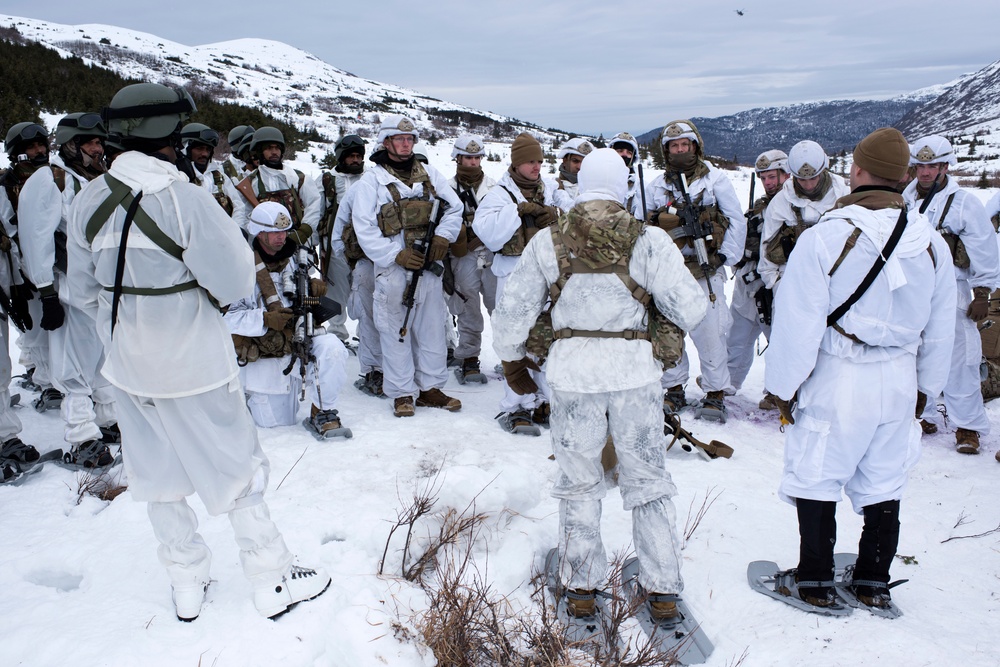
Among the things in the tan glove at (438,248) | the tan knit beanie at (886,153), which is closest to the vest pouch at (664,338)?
the tan knit beanie at (886,153)

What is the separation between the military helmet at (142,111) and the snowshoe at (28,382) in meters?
4.56

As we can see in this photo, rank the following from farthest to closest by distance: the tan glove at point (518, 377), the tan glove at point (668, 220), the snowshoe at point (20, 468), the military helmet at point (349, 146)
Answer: the military helmet at point (349, 146), the tan glove at point (668, 220), the snowshoe at point (20, 468), the tan glove at point (518, 377)

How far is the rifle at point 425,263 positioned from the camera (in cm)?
524

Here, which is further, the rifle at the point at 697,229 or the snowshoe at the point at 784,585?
the rifle at the point at 697,229

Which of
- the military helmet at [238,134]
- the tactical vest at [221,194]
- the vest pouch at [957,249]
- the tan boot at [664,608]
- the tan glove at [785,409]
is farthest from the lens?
the military helmet at [238,134]

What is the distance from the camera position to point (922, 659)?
2584mm

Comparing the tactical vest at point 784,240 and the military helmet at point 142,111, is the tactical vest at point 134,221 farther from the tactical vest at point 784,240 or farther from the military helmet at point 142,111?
the tactical vest at point 784,240

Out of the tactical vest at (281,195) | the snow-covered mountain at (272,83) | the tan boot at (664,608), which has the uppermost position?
the snow-covered mountain at (272,83)

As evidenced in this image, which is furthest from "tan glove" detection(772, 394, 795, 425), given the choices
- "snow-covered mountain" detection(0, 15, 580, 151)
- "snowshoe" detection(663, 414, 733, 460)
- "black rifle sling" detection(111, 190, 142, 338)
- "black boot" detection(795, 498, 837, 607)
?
"snow-covered mountain" detection(0, 15, 580, 151)

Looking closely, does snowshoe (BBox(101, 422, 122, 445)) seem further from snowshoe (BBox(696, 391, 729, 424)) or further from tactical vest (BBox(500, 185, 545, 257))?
snowshoe (BBox(696, 391, 729, 424))

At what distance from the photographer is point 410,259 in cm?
508

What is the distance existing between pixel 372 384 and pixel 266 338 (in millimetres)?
1300

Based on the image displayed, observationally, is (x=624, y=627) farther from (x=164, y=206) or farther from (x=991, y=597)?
(x=164, y=206)

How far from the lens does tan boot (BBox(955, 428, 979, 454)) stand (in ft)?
15.9
